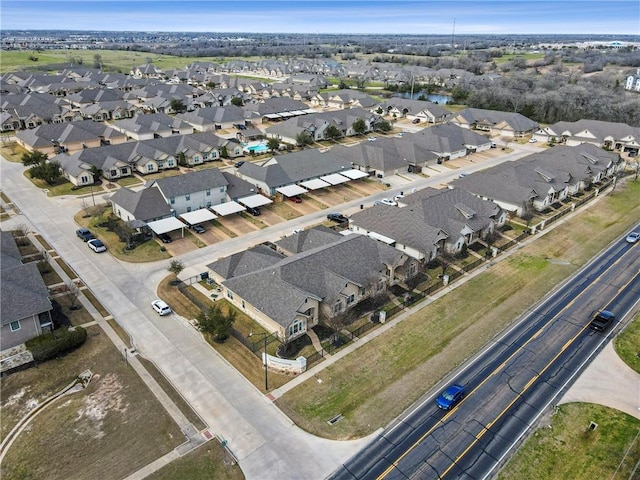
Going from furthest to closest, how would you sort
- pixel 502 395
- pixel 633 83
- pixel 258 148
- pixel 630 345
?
pixel 633 83, pixel 258 148, pixel 630 345, pixel 502 395

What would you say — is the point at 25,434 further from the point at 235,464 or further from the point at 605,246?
the point at 605,246

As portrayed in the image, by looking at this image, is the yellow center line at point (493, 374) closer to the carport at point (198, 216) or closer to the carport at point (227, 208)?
the carport at point (227, 208)

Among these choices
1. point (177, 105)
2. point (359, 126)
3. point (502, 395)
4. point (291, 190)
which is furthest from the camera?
point (177, 105)

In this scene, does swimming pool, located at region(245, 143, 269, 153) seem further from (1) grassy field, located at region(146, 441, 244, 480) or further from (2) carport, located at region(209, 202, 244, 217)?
(1) grassy field, located at region(146, 441, 244, 480)

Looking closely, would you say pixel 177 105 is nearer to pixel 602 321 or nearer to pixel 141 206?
pixel 141 206

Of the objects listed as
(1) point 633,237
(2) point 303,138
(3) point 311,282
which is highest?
(2) point 303,138

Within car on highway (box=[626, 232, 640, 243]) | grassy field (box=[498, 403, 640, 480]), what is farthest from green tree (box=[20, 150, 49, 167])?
car on highway (box=[626, 232, 640, 243])

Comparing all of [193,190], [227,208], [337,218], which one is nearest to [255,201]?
[227,208]

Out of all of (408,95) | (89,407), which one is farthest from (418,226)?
(408,95)
